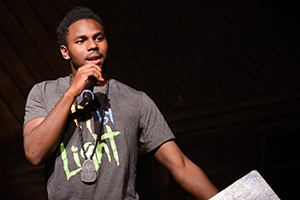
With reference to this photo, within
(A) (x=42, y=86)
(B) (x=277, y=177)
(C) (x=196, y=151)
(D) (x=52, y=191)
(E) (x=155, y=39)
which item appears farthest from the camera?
(B) (x=277, y=177)

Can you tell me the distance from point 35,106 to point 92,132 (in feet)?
0.97

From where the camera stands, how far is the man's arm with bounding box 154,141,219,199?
1484mm

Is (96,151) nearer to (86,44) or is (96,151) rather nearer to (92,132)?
(92,132)

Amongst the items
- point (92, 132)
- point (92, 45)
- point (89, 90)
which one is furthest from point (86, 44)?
point (92, 132)

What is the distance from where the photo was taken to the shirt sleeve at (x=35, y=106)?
1.49 m

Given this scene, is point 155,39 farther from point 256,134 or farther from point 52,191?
point 52,191

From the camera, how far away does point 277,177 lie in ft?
12.2

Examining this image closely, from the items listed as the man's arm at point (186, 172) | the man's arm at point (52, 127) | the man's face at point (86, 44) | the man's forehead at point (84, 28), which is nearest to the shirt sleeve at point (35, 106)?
the man's arm at point (52, 127)

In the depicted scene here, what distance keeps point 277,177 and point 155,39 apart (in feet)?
6.81

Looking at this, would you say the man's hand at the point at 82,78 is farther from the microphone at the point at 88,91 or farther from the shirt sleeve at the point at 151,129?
the shirt sleeve at the point at 151,129

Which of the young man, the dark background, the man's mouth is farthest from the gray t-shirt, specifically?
the dark background

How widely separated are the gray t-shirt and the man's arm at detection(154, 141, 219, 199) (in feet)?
0.17

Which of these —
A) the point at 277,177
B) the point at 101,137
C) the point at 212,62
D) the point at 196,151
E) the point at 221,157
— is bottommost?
the point at 277,177

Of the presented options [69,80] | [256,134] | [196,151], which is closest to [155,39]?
[196,151]
